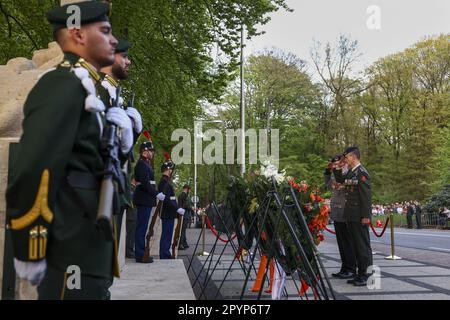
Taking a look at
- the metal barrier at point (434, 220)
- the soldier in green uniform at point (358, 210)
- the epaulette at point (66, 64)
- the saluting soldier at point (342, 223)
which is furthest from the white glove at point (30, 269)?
the metal barrier at point (434, 220)

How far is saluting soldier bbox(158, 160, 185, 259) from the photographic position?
9.63m

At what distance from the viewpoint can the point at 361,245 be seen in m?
7.61

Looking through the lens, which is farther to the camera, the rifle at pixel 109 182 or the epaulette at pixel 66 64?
the epaulette at pixel 66 64

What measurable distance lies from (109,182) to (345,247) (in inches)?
269

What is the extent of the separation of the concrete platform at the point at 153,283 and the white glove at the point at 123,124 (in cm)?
243

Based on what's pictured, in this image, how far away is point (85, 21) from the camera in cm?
253

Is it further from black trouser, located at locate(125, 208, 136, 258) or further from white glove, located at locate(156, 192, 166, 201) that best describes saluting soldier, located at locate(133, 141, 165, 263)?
black trouser, located at locate(125, 208, 136, 258)

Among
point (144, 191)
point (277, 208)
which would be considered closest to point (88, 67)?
point (277, 208)

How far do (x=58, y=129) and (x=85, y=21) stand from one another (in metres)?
0.63

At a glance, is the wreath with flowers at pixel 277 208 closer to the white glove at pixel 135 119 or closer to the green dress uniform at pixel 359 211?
the green dress uniform at pixel 359 211

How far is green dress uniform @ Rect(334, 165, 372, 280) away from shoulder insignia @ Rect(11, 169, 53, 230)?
6.10 meters

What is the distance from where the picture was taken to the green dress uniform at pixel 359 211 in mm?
7570

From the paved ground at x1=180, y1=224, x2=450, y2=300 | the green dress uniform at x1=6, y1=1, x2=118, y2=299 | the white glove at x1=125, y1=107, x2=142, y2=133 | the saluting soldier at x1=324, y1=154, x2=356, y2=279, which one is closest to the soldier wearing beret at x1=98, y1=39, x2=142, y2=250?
the white glove at x1=125, y1=107, x2=142, y2=133

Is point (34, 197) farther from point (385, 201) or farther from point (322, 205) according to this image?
point (385, 201)
